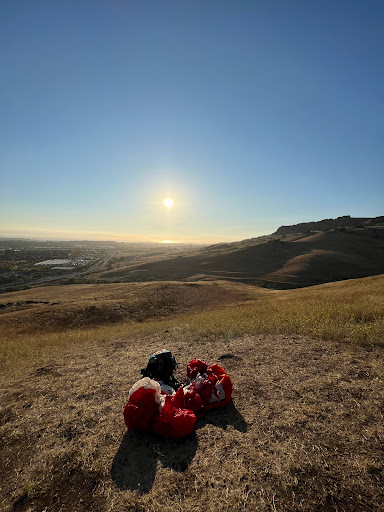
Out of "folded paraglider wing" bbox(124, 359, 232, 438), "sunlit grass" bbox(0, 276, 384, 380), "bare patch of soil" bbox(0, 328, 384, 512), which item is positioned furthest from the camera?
"sunlit grass" bbox(0, 276, 384, 380)

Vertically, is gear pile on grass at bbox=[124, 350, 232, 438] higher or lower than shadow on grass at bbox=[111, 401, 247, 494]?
higher

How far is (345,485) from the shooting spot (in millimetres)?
3590

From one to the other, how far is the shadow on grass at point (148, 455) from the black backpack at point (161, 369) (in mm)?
1556

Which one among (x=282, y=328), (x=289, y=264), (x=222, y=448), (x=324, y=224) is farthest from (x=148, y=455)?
(x=324, y=224)

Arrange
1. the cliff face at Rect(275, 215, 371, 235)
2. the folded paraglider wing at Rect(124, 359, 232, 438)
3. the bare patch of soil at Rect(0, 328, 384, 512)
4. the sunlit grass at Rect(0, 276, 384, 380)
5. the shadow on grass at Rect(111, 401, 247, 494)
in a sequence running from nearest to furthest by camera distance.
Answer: the bare patch of soil at Rect(0, 328, 384, 512), the shadow on grass at Rect(111, 401, 247, 494), the folded paraglider wing at Rect(124, 359, 232, 438), the sunlit grass at Rect(0, 276, 384, 380), the cliff face at Rect(275, 215, 371, 235)

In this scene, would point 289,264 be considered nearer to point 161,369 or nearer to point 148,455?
point 161,369

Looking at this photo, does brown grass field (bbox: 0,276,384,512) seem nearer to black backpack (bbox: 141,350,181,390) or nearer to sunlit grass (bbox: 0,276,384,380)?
sunlit grass (bbox: 0,276,384,380)

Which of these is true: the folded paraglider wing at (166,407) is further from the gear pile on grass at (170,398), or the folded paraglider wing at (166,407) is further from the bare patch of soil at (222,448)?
the bare patch of soil at (222,448)

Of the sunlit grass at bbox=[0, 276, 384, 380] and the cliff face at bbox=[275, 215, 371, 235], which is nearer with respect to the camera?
the sunlit grass at bbox=[0, 276, 384, 380]

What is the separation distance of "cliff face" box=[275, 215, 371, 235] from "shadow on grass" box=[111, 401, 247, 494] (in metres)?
163

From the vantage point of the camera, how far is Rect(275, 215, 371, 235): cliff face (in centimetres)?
15000

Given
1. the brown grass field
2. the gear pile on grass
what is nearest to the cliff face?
the brown grass field

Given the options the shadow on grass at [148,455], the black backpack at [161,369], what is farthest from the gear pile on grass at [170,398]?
the shadow on grass at [148,455]

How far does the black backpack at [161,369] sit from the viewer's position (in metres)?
6.63
